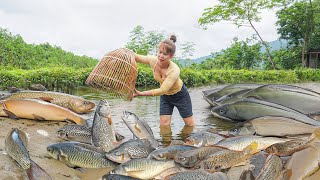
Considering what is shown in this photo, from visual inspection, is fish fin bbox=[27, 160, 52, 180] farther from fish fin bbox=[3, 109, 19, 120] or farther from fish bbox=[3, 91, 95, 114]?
fish bbox=[3, 91, 95, 114]

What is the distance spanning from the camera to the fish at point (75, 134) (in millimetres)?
5148

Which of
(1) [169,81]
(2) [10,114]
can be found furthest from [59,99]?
(1) [169,81]

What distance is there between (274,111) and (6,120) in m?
4.31

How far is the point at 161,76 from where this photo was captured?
6.56m

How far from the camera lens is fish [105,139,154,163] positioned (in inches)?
164

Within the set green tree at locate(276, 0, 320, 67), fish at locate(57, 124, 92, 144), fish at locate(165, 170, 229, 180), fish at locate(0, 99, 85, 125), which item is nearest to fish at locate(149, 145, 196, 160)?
fish at locate(165, 170, 229, 180)

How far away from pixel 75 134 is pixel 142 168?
1.67 m

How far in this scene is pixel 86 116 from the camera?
708 cm

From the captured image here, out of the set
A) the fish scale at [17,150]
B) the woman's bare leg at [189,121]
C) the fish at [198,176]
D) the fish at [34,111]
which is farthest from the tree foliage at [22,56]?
the fish at [198,176]

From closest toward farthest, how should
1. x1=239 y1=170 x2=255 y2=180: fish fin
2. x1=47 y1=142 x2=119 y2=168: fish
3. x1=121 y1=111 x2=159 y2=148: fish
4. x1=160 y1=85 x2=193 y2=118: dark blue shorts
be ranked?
x1=239 y1=170 x2=255 y2=180: fish fin
x1=47 y1=142 x2=119 y2=168: fish
x1=121 y1=111 x2=159 y2=148: fish
x1=160 y1=85 x2=193 y2=118: dark blue shorts

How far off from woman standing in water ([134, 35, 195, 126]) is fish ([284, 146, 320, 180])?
2640 mm

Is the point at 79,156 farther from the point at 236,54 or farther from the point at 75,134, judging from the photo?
the point at 236,54

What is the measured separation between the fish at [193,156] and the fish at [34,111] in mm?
2331

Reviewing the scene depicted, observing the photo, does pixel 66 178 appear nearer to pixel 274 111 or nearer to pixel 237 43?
pixel 274 111
